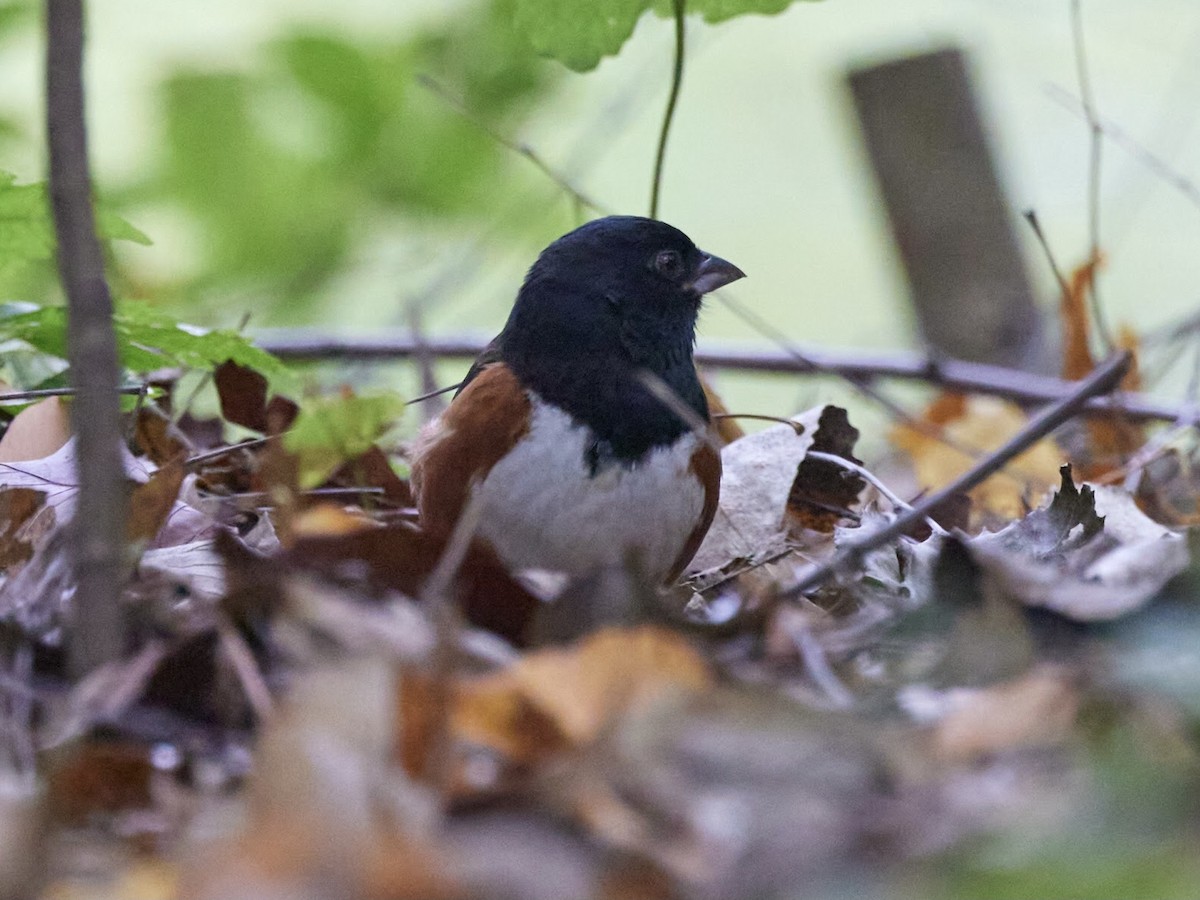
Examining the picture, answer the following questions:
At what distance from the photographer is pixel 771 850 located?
3.15ft

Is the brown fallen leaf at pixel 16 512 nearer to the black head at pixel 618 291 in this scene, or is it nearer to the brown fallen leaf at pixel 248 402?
the brown fallen leaf at pixel 248 402

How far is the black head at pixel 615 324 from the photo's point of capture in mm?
2090

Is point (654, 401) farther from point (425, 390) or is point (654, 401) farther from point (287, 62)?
point (287, 62)

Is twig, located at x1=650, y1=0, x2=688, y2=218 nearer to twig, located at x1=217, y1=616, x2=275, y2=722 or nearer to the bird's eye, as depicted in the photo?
the bird's eye

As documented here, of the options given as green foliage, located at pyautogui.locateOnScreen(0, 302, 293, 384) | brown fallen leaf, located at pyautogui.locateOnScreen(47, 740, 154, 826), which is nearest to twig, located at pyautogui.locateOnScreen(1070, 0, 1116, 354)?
green foliage, located at pyautogui.locateOnScreen(0, 302, 293, 384)

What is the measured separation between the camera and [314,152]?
4.20m

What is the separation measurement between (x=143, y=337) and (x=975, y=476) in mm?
1148

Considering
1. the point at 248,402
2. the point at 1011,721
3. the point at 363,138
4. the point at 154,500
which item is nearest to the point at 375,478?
the point at 248,402

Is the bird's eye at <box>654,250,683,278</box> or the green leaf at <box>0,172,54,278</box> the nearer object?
the green leaf at <box>0,172,54,278</box>

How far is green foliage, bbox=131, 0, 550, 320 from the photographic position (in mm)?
4082

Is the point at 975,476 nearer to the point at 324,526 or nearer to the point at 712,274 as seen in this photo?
the point at 324,526

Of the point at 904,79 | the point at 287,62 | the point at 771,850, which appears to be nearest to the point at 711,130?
the point at 904,79

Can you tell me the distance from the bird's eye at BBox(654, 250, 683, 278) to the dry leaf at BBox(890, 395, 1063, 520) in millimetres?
527

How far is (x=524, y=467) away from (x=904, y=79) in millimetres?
3264
